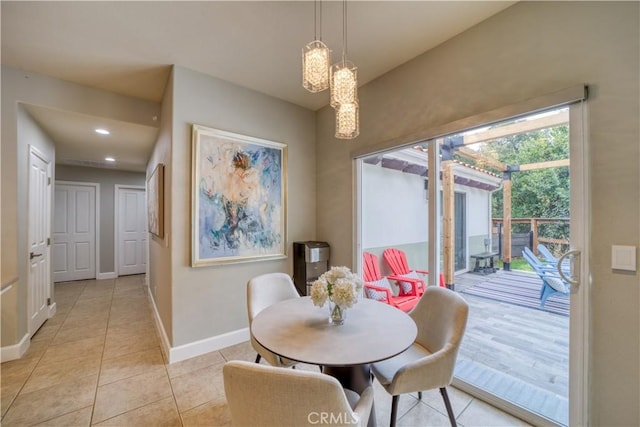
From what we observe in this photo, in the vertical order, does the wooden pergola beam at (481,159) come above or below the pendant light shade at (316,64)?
below

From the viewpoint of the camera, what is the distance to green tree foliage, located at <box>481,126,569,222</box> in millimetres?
1648

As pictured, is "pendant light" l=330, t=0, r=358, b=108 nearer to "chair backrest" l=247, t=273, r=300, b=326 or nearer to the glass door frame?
the glass door frame

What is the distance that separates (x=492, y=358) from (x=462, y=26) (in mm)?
2622

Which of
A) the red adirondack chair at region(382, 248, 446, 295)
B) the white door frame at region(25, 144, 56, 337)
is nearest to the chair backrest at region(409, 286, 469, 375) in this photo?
the red adirondack chair at region(382, 248, 446, 295)

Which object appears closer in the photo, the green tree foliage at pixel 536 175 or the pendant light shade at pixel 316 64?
the pendant light shade at pixel 316 64

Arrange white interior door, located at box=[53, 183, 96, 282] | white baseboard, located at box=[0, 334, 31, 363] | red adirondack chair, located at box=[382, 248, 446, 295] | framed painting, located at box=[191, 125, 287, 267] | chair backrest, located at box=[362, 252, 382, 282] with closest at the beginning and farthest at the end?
white baseboard, located at box=[0, 334, 31, 363] → framed painting, located at box=[191, 125, 287, 267] → red adirondack chair, located at box=[382, 248, 446, 295] → chair backrest, located at box=[362, 252, 382, 282] → white interior door, located at box=[53, 183, 96, 282]

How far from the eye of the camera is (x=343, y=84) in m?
1.58

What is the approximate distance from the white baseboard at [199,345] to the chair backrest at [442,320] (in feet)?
6.19

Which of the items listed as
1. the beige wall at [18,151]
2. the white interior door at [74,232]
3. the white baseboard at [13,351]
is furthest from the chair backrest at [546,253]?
the white interior door at [74,232]

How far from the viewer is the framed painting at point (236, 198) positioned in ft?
8.39

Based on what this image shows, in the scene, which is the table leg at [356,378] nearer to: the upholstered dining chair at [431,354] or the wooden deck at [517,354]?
the upholstered dining chair at [431,354]

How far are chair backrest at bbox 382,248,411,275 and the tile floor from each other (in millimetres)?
1188

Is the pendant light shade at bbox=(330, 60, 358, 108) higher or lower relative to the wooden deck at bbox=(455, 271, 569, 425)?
higher

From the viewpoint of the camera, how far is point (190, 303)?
252cm
